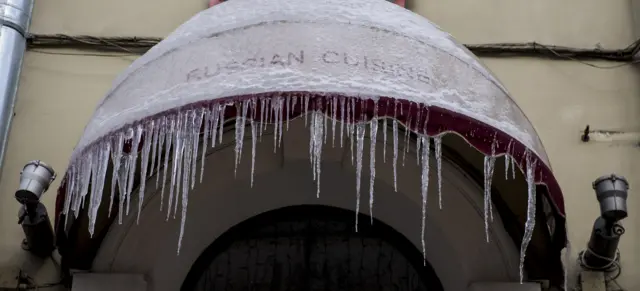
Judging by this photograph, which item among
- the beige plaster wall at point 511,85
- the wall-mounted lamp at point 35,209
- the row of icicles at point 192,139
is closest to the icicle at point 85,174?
the row of icicles at point 192,139

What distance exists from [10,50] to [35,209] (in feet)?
5.00

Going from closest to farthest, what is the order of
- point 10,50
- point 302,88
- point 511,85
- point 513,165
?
point 302,88 → point 513,165 → point 10,50 → point 511,85

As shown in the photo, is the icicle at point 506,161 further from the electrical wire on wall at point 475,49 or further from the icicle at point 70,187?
the icicle at point 70,187

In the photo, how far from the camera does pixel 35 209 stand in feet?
15.9

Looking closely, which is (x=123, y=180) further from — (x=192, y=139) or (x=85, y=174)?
(x=192, y=139)

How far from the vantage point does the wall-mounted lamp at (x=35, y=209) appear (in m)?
4.68

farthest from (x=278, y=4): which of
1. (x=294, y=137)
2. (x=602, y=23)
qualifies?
(x=602, y=23)

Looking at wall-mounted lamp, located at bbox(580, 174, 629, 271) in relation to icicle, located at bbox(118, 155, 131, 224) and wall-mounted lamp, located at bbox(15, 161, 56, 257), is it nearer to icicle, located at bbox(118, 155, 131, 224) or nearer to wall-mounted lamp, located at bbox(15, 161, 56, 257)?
icicle, located at bbox(118, 155, 131, 224)

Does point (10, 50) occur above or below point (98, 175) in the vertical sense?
above

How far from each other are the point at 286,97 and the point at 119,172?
1.28m

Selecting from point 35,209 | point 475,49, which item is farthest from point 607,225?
point 35,209

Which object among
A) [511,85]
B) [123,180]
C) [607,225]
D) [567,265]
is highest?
[511,85]

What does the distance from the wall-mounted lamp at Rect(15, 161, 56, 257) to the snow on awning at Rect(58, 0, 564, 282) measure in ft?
0.84

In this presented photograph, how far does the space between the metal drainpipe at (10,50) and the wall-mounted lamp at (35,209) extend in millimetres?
757
